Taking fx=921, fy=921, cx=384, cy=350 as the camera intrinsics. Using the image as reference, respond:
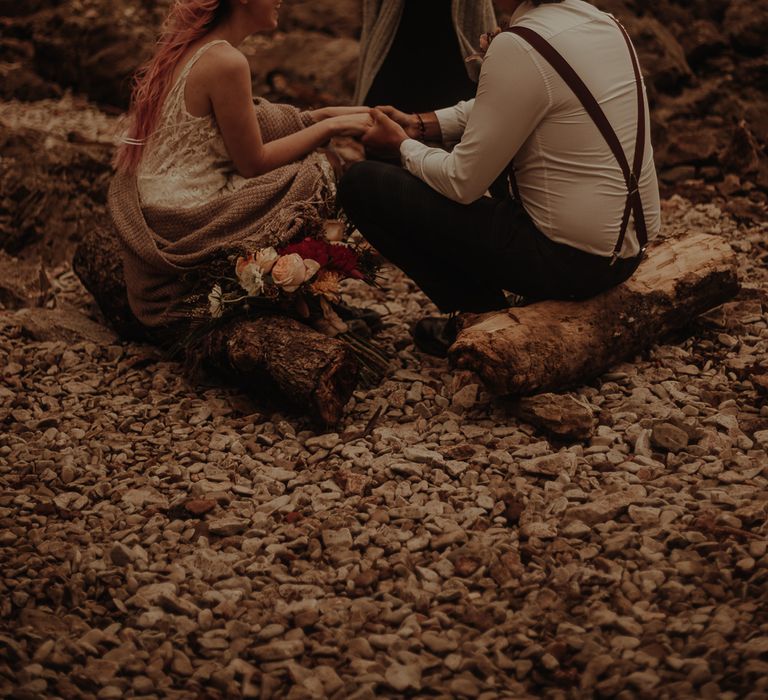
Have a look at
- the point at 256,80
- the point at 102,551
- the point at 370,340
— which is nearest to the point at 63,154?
the point at 256,80

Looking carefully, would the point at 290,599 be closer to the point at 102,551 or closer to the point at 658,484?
the point at 102,551

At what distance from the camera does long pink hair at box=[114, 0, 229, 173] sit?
3.47 meters

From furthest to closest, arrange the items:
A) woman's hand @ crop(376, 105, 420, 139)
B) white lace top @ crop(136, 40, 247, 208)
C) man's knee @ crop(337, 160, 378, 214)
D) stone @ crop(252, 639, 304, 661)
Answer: woman's hand @ crop(376, 105, 420, 139)
white lace top @ crop(136, 40, 247, 208)
man's knee @ crop(337, 160, 378, 214)
stone @ crop(252, 639, 304, 661)

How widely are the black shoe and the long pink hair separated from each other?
1.32 m

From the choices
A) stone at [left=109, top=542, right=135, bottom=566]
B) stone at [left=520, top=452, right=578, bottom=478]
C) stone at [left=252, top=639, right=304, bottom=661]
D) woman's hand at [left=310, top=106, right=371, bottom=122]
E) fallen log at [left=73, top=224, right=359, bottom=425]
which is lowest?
stone at [left=252, top=639, right=304, bottom=661]

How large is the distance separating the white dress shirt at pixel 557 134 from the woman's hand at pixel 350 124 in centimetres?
51

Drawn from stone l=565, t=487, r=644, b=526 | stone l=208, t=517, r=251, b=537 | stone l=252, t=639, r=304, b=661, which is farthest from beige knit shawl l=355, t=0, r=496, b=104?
stone l=252, t=639, r=304, b=661

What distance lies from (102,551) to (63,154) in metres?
3.10

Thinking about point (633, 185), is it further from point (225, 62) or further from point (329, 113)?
point (225, 62)

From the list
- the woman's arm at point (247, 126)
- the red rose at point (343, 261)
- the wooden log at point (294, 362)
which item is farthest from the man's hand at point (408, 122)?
the wooden log at point (294, 362)

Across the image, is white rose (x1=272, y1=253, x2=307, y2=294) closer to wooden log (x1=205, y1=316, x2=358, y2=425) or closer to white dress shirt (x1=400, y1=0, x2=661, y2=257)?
wooden log (x1=205, y1=316, x2=358, y2=425)

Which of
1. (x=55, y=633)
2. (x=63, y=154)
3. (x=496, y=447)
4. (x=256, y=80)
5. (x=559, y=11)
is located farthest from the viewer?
(x=256, y=80)

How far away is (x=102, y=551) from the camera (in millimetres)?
2688

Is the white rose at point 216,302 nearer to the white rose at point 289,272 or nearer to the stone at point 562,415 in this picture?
the white rose at point 289,272
